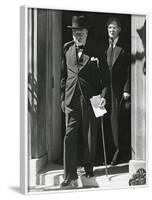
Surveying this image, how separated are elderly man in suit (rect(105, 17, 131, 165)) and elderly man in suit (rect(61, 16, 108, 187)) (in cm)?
17

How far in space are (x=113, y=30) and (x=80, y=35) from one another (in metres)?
0.38

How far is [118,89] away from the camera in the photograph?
6.53 m

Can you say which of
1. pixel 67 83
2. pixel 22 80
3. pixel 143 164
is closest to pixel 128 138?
pixel 143 164

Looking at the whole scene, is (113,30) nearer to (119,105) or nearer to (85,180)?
(119,105)

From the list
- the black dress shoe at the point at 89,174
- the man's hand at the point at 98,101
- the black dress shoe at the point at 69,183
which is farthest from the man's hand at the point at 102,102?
the black dress shoe at the point at 69,183

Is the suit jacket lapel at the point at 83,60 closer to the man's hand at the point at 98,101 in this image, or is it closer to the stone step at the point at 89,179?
the man's hand at the point at 98,101

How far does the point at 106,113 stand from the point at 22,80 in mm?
976

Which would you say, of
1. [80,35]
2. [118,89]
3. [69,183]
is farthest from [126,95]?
[69,183]

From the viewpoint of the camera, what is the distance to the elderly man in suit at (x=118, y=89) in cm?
650

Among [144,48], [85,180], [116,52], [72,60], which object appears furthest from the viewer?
[144,48]

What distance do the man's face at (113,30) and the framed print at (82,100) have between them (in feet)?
0.03

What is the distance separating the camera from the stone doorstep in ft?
20.5

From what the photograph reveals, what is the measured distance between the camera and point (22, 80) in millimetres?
6113

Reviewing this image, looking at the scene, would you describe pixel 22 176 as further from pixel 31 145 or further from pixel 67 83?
pixel 67 83
